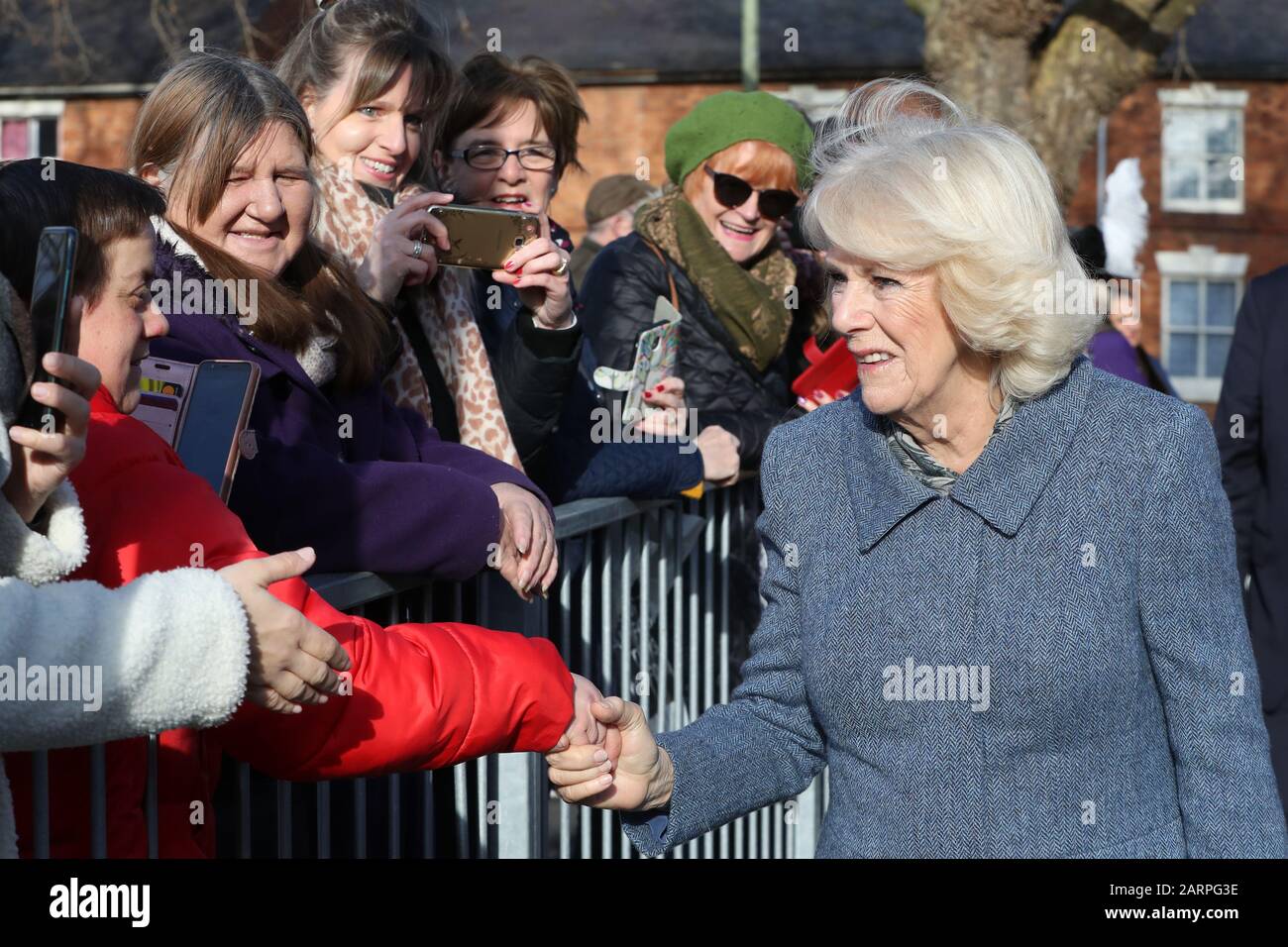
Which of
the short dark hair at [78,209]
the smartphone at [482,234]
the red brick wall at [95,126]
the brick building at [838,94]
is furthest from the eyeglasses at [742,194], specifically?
the red brick wall at [95,126]

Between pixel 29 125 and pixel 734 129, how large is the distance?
27.1m

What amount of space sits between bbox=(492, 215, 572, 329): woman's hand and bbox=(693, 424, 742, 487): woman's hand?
901 mm

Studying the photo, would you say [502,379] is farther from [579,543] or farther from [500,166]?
[500,166]

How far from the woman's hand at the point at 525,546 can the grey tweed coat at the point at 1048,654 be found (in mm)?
A: 534

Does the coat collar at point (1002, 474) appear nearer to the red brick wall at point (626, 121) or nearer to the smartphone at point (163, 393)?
the smartphone at point (163, 393)

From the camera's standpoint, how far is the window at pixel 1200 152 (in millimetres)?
28734

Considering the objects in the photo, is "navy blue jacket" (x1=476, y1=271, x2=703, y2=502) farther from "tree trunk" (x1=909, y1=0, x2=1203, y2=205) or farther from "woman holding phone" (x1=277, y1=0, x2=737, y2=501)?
"tree trunk" (x1=909, y1=0, x2=1203, y2=205)

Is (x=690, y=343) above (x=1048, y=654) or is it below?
above

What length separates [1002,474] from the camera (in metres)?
2.71

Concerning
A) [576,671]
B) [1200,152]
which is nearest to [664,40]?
[1200,152]

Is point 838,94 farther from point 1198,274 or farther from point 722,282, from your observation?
point 722,282

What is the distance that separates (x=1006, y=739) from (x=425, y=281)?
174 cm

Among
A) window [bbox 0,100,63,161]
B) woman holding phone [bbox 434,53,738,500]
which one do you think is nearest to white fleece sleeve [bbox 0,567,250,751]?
woman holding phone [bbox 434,53,738,500]

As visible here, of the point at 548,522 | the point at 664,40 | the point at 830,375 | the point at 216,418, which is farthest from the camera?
the point at 664,40
